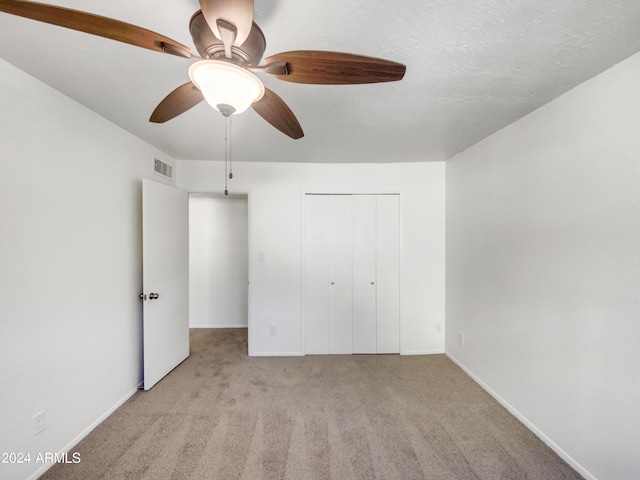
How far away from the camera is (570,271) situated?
1.56m

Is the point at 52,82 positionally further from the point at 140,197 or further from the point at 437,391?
the point at 437,391

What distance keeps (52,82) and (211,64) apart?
1408mm

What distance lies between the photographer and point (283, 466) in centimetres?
152

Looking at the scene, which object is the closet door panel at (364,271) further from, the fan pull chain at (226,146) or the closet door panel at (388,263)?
the fan pull chain at (226,146)

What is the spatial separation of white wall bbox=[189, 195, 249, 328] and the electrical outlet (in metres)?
2.44

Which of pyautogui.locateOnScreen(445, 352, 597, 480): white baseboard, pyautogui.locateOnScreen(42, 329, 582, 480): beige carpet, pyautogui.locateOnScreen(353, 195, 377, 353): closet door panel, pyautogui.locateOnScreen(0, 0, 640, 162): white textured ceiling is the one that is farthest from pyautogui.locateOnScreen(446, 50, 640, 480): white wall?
pyautogui.locateOnScreen(353, 195, 377, 353): closet door panel

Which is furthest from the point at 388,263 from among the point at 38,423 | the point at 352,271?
the point at 38,423

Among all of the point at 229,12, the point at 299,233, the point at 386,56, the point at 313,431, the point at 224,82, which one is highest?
the point at 386,56

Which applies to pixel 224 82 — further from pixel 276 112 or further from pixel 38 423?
pixel 38 423

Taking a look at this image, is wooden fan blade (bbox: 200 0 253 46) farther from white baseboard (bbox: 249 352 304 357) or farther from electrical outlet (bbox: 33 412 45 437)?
white baseboard (bbox: 249 352 304 357)

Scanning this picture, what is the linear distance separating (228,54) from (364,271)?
253 cm

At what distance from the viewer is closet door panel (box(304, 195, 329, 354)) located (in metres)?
3.00

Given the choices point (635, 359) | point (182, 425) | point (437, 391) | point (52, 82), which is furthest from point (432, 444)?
point (52, 82)

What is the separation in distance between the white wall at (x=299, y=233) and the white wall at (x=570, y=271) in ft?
2.22
